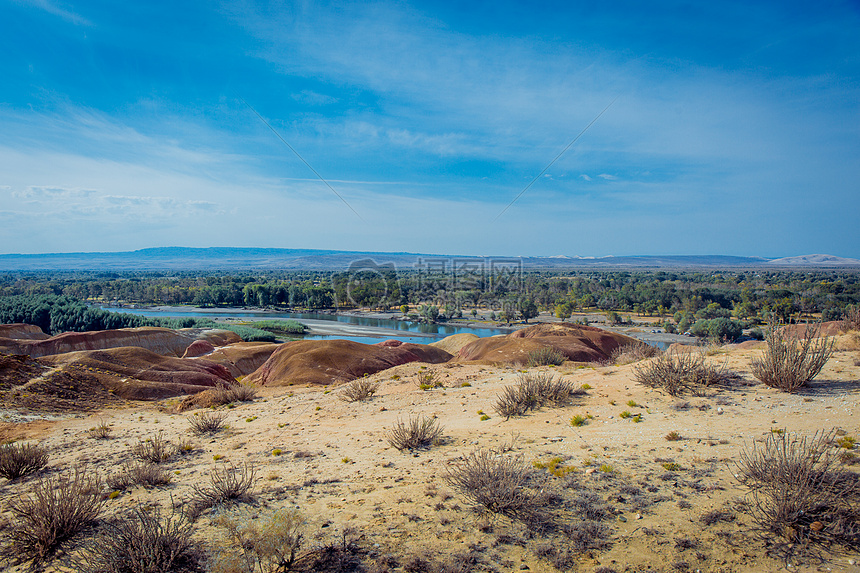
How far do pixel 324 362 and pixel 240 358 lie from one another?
13.5 m

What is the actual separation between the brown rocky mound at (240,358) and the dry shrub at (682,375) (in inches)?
1087

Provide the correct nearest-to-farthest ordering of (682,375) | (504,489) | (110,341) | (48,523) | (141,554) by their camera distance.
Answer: (141,554), (48,523), (504,489), (682,375), (110,341)

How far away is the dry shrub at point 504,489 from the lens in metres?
5.51

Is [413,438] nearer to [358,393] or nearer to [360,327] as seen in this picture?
[358,393]

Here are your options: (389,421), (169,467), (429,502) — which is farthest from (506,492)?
(169,467)

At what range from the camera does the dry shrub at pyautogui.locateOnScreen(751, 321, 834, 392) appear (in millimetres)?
8844

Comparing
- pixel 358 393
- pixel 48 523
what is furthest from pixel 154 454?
pixel 358 393

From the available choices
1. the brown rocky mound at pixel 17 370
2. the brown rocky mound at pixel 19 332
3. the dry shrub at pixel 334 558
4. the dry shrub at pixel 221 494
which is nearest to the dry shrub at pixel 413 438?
the dry shrub at pixel 221 494

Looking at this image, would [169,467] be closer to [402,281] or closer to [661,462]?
[661,462]

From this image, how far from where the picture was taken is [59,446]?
35.0 ft

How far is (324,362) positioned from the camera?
2452 centimetres

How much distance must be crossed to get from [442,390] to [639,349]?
8.69m

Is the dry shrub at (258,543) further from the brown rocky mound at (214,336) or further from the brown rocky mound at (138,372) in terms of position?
the brown rocky mound at (214,336)

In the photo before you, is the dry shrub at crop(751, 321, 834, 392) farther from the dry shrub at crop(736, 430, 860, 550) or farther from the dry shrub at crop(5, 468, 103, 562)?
the dry shrub at crop(5, 468, 103, 562)
